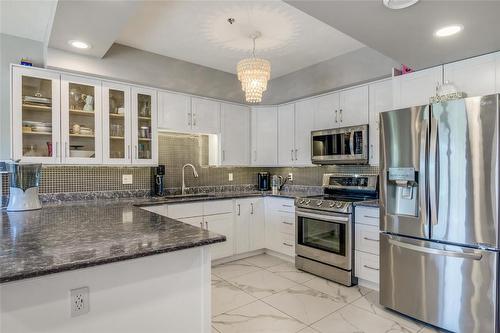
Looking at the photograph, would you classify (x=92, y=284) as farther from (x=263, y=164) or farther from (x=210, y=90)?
(x=263, y=164)

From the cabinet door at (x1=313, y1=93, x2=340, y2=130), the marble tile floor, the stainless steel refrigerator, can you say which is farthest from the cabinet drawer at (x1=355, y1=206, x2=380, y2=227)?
the cabinet door at (x1=313, y1=93, x2=340, y2=130)

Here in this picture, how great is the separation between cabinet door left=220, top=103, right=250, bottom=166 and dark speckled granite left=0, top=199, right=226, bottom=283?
2.07m

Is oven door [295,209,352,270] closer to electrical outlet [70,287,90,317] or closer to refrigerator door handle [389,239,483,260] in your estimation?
refrigerator door handle [389,239,483,260]

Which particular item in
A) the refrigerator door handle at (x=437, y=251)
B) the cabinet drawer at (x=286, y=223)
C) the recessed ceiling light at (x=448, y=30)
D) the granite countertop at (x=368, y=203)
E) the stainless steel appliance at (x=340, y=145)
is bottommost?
the cabinet drawer at (x=286, y=223)

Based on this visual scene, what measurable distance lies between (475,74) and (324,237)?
6.82ft

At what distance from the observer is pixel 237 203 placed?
12.5ft

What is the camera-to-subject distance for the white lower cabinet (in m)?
2.83

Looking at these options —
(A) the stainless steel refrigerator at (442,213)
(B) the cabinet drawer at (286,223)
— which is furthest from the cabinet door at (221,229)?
(A) the stainless steel refrigerator at (442,213)

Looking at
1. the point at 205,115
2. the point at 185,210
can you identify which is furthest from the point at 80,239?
the point at 205,115

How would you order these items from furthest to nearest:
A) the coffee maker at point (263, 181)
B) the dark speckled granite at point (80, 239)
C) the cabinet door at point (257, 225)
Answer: the coffee maker at point (263, 181)
the cabinet door at point (257, 225)
the dark speckled granite at point (80, 239)

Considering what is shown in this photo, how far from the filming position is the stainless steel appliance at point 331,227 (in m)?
2.99

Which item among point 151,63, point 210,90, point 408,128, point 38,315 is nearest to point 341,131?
point 408,128

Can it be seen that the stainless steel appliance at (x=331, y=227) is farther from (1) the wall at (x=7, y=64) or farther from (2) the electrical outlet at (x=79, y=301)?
(1) the wall at (x=7, y=64)

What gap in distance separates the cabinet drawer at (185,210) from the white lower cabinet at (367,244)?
1.78 m
